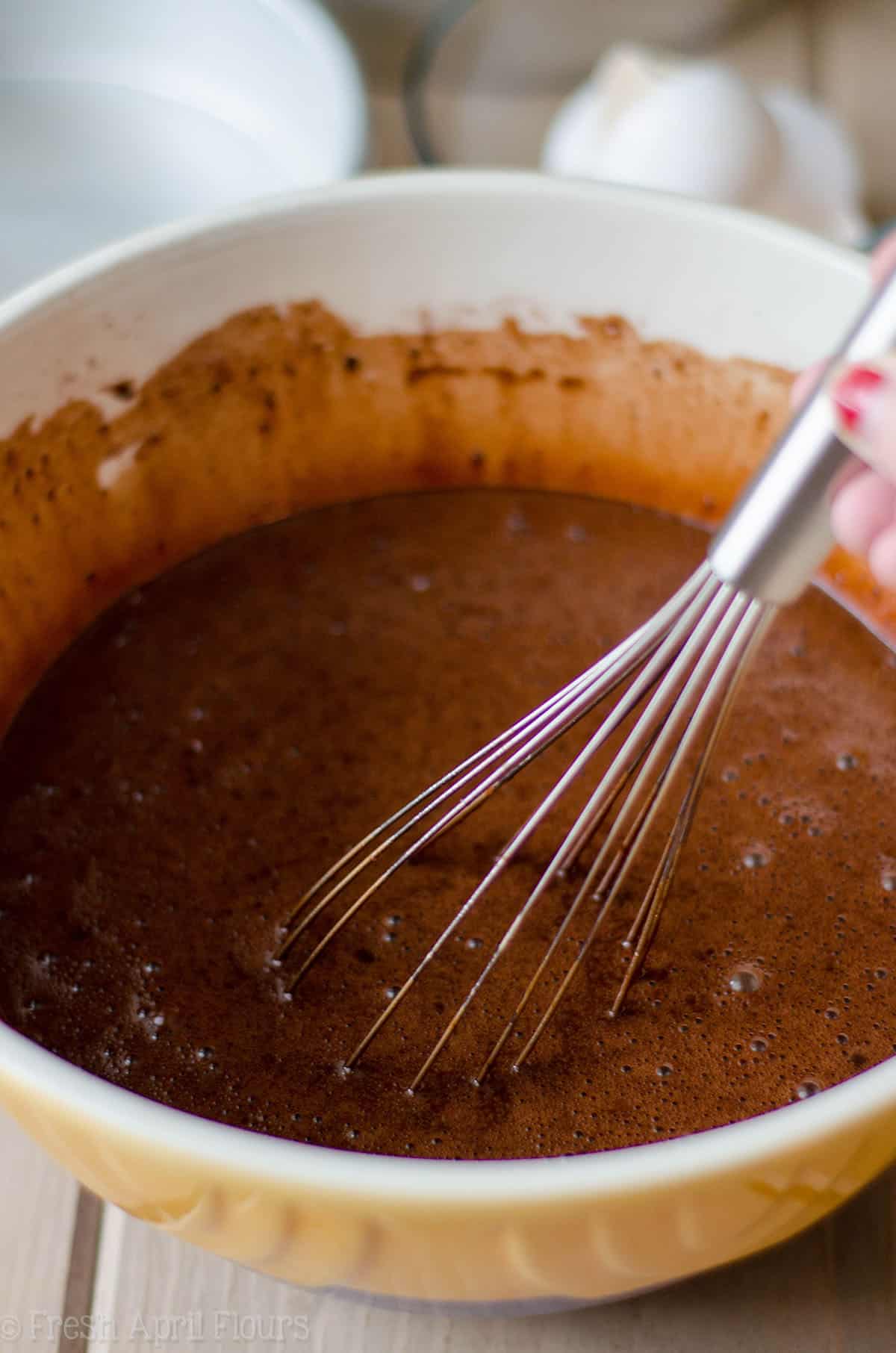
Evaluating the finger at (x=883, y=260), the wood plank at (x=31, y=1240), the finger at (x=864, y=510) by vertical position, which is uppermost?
the finger at (x=883, y=260)

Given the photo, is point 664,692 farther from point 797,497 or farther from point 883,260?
point 883,260

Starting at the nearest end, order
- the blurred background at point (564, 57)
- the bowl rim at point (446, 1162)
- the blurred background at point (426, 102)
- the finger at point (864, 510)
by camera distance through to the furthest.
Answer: the bowl rim at point (446, 1162)
the finger at point (864, 510)
the blurred background at point (426, 102)
the blurred background at point (564, 57)

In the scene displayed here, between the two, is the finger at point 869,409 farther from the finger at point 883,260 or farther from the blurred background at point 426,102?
the blurred background at point 426,102

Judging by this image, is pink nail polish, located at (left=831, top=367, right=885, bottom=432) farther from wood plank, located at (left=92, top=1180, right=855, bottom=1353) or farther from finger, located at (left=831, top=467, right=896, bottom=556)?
wood plank, located at (left=92, top=1180, right=855, bottom=1353)

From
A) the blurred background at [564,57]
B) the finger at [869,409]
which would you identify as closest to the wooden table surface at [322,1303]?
the finger at [869,409]

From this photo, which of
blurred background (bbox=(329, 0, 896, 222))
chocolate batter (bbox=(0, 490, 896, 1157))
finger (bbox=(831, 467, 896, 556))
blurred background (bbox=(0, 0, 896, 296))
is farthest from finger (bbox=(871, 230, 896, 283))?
blurred background (bbox=(329, 0, 896, 222))

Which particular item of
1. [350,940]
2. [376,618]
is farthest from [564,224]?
[350,940]
